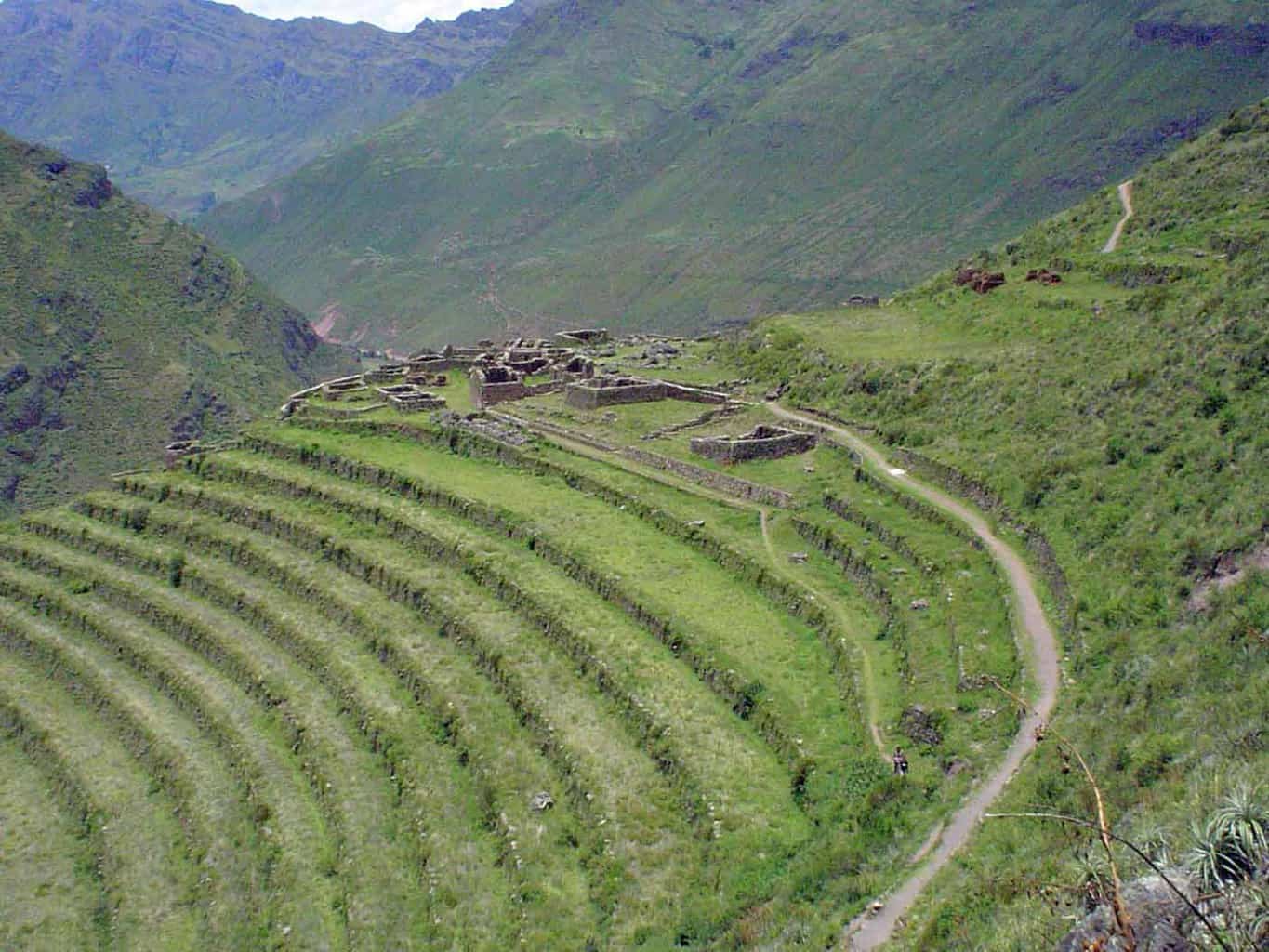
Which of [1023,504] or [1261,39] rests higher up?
[1261,39]

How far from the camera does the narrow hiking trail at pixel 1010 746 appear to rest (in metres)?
17.1

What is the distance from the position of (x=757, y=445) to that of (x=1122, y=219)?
3252cm

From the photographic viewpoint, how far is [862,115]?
639 ft

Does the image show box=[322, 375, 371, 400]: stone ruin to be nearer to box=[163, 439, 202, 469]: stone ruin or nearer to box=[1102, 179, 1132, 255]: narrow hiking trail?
box=[163, 439, 202, 469]: stone ruin

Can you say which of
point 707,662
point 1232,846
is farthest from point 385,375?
point 1232,846

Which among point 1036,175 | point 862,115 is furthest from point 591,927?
point 862,115

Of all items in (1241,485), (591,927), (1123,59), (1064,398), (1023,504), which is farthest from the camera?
(1123,59)

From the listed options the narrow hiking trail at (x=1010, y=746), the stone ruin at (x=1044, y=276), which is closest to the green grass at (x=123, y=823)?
the narrow hiking trail at (x=1010, y=746)

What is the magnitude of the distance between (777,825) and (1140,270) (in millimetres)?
34540

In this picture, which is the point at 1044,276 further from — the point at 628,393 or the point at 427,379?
the point at 427,379

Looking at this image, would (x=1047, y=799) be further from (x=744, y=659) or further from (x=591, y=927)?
(x=744, y=659)

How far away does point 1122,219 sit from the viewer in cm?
6056

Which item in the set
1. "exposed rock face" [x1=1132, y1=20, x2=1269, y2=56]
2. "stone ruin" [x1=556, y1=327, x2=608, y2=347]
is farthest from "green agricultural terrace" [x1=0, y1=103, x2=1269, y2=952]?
"exposed rock face" [x1=1132, y1=20, x2=1269, y2=56]

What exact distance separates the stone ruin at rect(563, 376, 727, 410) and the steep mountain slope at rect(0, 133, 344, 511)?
58.5m
